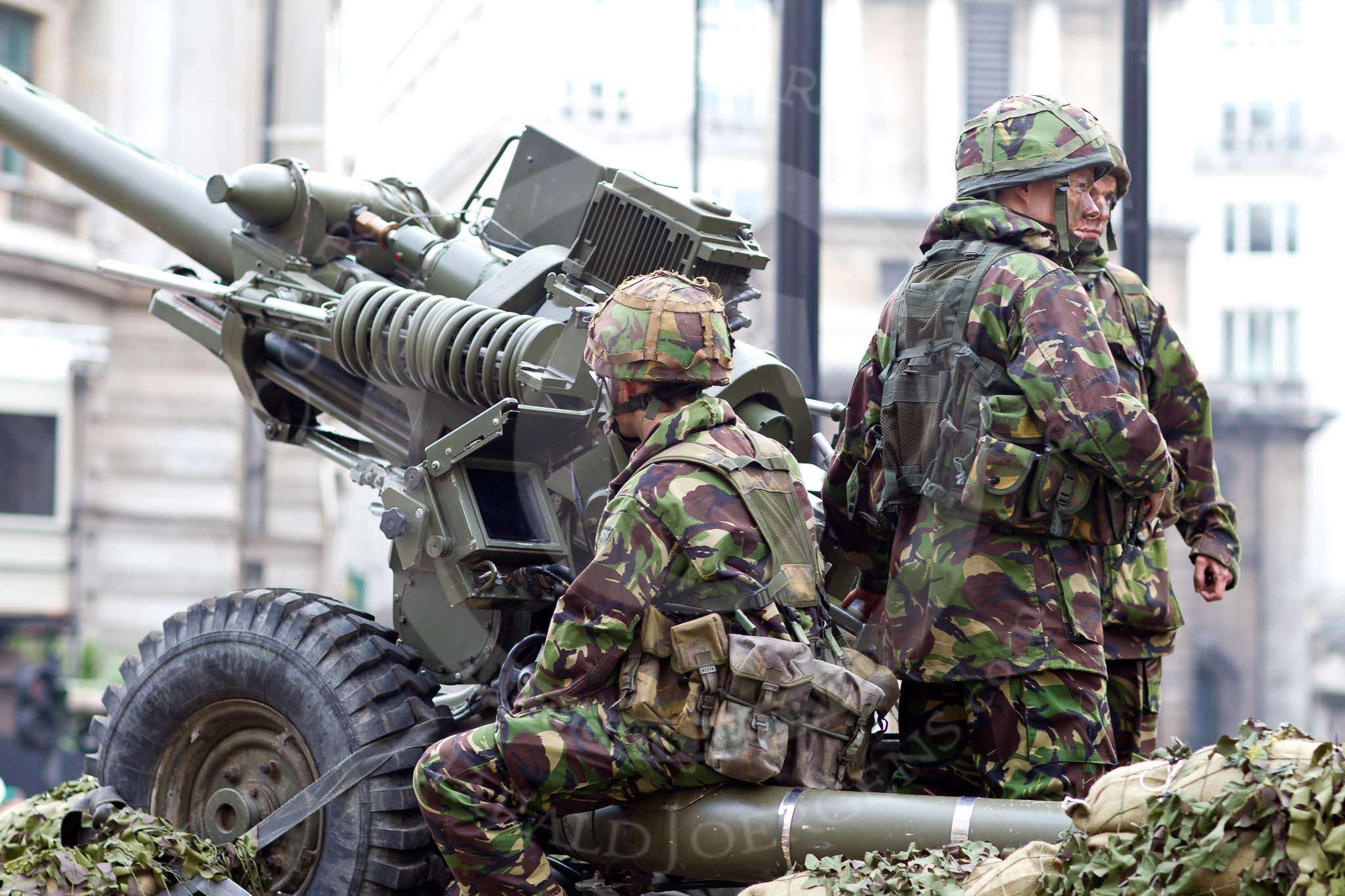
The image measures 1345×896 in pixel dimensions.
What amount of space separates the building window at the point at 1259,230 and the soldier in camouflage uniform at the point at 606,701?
92.4 feet

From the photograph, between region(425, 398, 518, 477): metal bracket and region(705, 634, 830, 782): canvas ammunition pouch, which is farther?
region(425, 398, 518, 477): metal bracket

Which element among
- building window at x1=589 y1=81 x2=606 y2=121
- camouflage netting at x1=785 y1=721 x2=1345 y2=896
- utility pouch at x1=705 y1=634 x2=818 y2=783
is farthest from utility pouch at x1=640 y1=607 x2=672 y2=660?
building window at x1=589 y1=81 x2=606 y2=121

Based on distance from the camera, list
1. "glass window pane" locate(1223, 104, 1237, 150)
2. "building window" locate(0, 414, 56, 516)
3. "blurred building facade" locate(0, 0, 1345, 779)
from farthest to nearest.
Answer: "glass window pane" locate(1223, 104, 1237, 150), "building window" locate(0, 414, 56, 516), "blurred building facade" locate(0, 0, 1345, 779)

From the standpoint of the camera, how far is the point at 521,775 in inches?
144

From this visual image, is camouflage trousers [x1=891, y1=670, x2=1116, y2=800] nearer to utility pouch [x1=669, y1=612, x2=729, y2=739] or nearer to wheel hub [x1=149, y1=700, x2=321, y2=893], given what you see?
utility pouch [x1=669, y1=612, x2=729, y2=739]

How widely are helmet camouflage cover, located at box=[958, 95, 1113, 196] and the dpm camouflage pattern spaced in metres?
1.10

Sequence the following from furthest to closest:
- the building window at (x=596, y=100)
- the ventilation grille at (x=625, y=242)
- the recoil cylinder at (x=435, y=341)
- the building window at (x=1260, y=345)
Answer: the building window at (x=1260, y=345) → the building window at (x=596, y=100) → the ventilation grille at (x=625, y=242) → the recoil cylinder at (x=435, y=341)

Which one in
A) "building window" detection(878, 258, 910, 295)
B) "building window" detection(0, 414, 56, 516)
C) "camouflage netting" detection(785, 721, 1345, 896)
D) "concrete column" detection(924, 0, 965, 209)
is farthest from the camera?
"concrete column" detection(924, 0, 965, 209)

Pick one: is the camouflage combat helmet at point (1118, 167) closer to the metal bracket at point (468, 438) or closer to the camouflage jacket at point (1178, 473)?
the camouflage jacket at point (1178, 473)

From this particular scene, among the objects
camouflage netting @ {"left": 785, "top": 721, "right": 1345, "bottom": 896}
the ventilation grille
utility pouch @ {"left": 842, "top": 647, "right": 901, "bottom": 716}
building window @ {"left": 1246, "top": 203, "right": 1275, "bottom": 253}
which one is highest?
building window @ {"left": 1246, "top": 203, "right": 1275, "bottom": 253}

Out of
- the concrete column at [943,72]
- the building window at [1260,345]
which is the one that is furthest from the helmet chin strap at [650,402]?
the building window at [1260,345]

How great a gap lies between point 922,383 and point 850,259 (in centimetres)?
1567

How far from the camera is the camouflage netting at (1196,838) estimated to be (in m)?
2.73

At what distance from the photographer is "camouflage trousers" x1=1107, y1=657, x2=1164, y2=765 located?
14.6 feet
